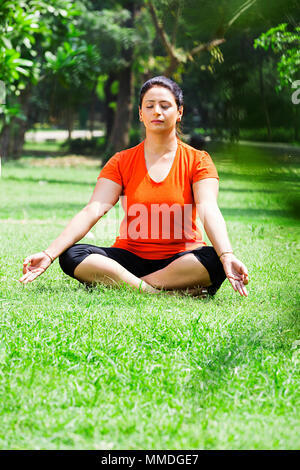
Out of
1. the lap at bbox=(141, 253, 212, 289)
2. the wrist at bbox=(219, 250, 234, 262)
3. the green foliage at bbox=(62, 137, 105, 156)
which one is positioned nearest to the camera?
the wrist at bbox=(219, 250, 234, 262)

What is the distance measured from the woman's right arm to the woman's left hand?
895 mm

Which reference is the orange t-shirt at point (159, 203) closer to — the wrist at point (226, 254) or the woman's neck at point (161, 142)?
the woman's neck at point (161, 142)

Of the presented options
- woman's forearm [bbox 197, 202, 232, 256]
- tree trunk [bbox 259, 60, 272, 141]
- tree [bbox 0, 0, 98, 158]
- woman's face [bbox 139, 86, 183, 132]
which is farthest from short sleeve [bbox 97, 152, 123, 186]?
tree [bbox 0, 0, 98, 158]

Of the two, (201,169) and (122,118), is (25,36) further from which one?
(122,118)

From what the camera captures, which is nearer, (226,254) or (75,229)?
(226,254)

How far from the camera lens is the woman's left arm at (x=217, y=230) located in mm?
3133

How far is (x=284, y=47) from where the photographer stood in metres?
0.94

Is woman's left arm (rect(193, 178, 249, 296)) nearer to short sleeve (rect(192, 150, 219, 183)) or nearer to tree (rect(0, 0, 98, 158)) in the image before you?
short sleeve (rect(192, 150, 219, 183))

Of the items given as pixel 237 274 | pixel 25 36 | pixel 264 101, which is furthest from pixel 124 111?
pixel 264 101

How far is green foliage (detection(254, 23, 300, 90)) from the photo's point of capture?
2.95 ft

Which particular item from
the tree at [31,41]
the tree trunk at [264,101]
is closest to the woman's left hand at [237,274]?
the tree trunk at [264,101]

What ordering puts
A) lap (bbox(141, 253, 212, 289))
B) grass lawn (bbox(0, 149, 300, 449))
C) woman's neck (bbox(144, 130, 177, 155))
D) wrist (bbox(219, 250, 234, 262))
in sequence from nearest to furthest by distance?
grass lawn (bbox(0, 149, 300, 449)), wrist (bbox(219, 250, 234, 262)), lap (bbox(141, 253, 212, 289)), woman's neck (bbox(144, 130, 177, 155))

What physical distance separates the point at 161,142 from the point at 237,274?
1.07 meters
